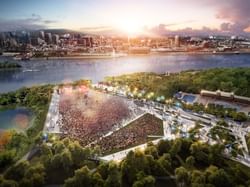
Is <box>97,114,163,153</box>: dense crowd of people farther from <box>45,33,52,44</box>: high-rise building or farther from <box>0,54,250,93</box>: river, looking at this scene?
<box>45,33,52,44</box>: high-rise building

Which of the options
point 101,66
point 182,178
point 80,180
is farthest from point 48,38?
point 182,178

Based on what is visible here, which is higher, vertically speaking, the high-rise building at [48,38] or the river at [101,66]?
the high-rise building at [48,38]

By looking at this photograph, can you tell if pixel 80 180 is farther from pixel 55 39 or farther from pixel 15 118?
pixel 55 39

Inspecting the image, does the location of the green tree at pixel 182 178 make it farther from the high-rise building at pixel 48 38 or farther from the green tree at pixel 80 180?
the high-rise building at pixel 48 38

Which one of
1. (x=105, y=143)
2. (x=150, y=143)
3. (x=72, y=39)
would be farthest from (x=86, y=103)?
(x=72, y=39)

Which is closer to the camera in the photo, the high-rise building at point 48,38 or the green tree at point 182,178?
the green tree at point 182,178

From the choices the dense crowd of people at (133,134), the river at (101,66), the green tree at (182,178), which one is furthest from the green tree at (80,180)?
the river at (101,66)

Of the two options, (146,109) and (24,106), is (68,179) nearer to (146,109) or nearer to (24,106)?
(146,109)
